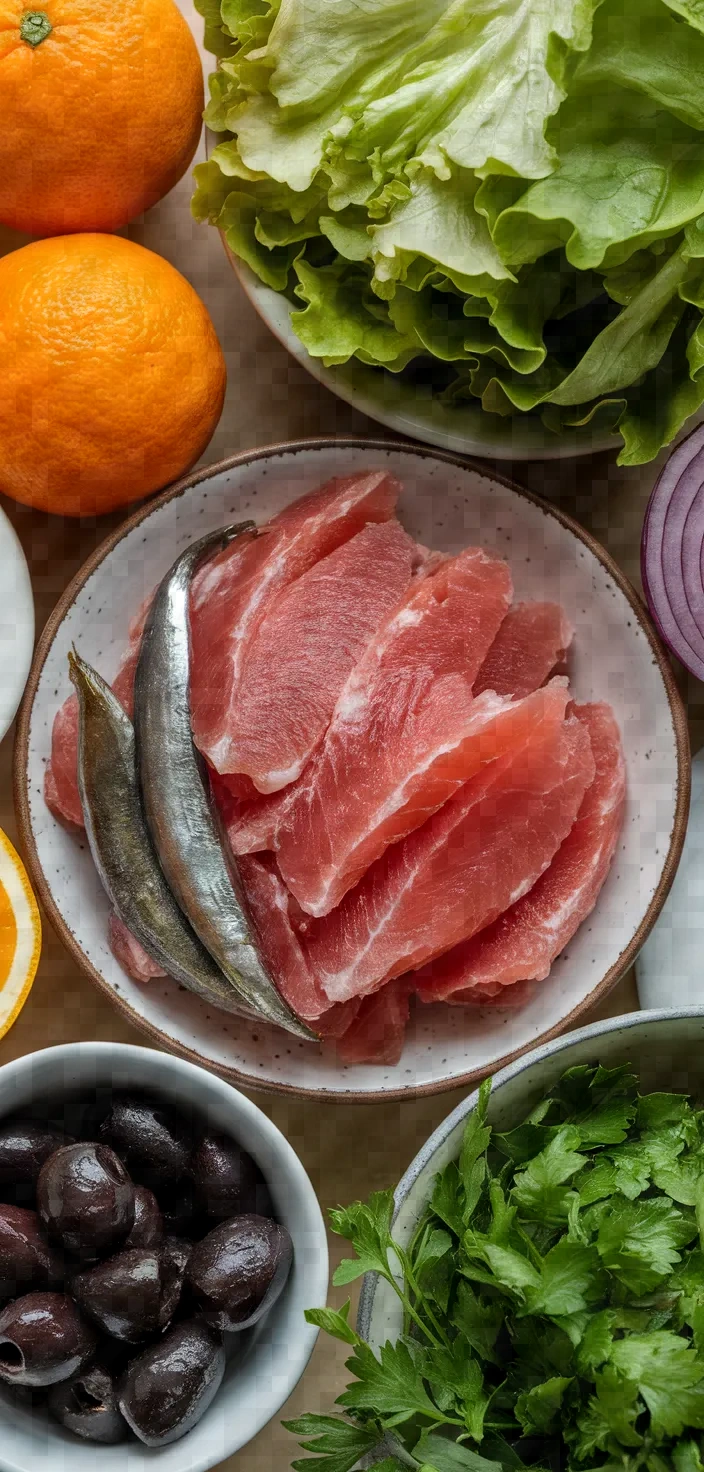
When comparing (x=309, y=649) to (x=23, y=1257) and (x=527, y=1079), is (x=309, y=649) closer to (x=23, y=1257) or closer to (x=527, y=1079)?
(x=527, y=1079)

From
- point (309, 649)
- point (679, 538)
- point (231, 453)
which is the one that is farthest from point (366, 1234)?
point (231, 453)

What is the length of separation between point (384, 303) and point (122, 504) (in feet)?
1.41

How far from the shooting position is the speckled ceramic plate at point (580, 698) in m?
1.68

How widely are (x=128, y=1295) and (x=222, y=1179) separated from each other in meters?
0.17

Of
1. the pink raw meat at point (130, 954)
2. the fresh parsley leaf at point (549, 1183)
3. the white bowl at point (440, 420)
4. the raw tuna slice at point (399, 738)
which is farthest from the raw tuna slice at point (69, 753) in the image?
the fresh parsley leaf at point (549, 1183)

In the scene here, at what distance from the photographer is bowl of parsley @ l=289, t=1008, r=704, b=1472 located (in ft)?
4.03

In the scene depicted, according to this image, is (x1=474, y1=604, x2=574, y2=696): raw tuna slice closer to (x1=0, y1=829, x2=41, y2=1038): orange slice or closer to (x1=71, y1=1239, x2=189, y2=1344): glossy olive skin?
(x1=0, y1=829, x2=41, y2=1038): orange slice

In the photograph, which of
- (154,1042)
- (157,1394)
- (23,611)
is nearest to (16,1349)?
(157,1394)

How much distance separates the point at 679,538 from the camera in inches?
66.0

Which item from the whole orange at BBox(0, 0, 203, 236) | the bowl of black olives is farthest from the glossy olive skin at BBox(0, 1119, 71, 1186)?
the whole orange at BBox(0, 0, 203, 236)

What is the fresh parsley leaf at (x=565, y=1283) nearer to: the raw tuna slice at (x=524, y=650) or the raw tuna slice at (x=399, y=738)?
the raw tuna slice at (x=399, y=738)

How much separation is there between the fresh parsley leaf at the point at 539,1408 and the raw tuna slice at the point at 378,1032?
50 centimetres

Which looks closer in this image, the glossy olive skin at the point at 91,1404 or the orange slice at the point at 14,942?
the glossy olive skin at the point at 91,1404

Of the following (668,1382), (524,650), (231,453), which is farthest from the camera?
(231,453)
